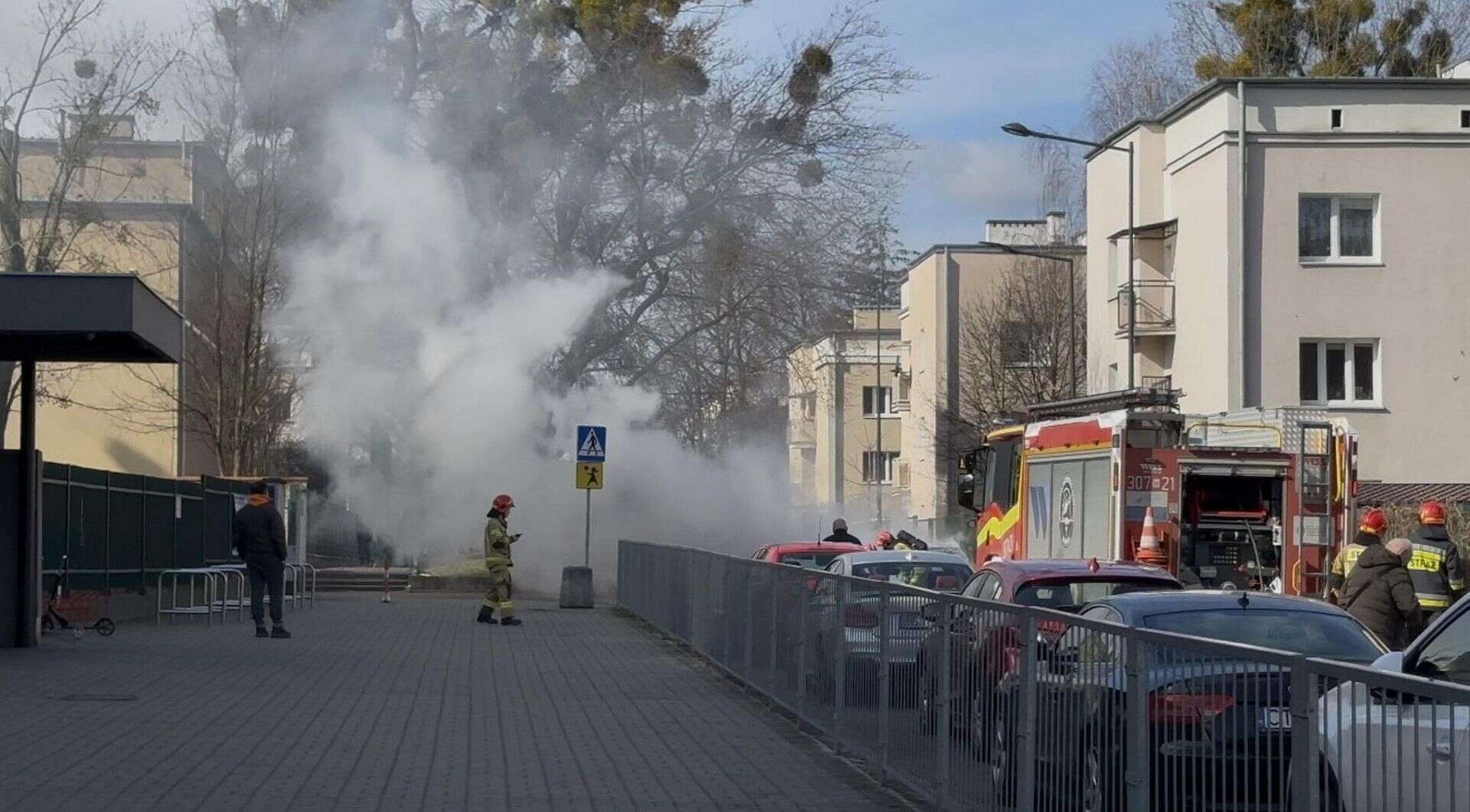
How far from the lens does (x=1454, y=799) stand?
4656 mm

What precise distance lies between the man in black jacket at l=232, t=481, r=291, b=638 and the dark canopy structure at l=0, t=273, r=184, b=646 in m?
2.69

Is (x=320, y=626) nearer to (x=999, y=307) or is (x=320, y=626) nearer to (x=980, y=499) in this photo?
(x=980, y=499)

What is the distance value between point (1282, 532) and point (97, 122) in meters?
27.8

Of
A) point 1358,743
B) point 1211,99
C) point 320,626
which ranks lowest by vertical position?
point 320,626

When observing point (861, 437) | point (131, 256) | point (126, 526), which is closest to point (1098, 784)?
point (126, 526)

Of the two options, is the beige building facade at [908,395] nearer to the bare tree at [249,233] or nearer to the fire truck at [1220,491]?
the bare tree at [249,233]

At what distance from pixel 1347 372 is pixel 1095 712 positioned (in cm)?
3398

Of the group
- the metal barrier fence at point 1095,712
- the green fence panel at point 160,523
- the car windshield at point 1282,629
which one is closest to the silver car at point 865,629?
the metal barrier fence at point 1095,712

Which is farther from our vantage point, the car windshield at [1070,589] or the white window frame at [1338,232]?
the white window frame at [1338,232]

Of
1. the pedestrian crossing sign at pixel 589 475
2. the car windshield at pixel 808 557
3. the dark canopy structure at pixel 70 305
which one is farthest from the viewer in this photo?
the pedestrian crossing sign at pixel 589 475

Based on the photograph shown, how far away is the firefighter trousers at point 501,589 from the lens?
25.3 meters

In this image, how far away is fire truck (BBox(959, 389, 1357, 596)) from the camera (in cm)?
2072

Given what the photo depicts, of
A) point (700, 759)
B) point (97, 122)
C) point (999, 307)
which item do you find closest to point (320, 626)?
point (700, 759)

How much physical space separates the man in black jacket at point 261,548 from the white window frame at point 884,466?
5306cm
